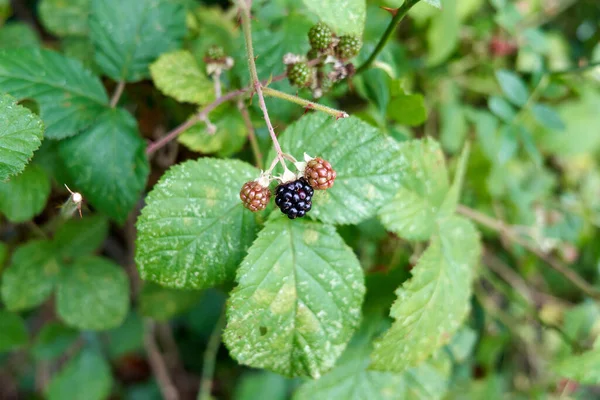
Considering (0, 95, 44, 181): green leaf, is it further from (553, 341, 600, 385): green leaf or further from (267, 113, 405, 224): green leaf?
(553, 341, 600, 385): green leaf

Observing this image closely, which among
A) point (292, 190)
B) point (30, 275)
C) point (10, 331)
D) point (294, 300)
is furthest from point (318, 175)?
point (10, 331)

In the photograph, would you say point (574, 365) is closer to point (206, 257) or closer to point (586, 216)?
point (586, 216)

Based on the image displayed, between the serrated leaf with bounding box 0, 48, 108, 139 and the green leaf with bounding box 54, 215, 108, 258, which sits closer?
the serrated leaf with bounding box 0, 48, 108, 139

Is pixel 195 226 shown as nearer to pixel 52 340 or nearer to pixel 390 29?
pixel 390 29

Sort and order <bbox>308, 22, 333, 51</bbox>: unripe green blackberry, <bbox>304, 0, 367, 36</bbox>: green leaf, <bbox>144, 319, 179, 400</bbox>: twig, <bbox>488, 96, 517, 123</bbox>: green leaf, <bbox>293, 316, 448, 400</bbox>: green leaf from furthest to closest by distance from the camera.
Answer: <bbox>144, 319, 179, 400</bbox>: twig < <bbox>488, 96, 517, 123</bbox>: green leaf < <bbox>293, 316, 448, 400</bbox>: green leaf < <bbox>308, 22, 333, 51</bbox>: unripe green blackberry < <bbox>304, 0, 367, 36</bbox>: green leaf

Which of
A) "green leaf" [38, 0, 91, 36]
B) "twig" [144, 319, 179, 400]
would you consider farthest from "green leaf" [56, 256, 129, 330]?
"green leaf" [38, 0, 91, 36]

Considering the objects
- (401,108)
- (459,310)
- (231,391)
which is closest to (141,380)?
(231,391)

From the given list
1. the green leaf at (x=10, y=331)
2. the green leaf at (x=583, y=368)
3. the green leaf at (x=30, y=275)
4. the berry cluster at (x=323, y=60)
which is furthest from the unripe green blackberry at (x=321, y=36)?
the green leaf at (x=10, y=331)
